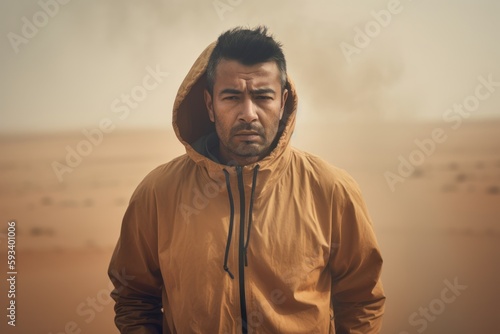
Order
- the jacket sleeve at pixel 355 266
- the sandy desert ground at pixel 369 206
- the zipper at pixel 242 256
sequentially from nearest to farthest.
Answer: the zipper at pixel 242 256 → the jacket sleeve at pixel 355 266 → the sandy desert ground at pixel 369 206

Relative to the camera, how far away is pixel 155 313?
1478mm

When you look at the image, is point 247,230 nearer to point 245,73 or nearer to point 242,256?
point 242,256

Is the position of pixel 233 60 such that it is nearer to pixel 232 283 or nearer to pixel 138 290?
pixel 232 283

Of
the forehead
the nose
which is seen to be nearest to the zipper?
the nose

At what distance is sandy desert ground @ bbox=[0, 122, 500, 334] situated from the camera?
2.20m

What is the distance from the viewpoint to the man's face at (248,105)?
1322mm

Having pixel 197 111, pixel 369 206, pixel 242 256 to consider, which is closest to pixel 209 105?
pixel 197 111

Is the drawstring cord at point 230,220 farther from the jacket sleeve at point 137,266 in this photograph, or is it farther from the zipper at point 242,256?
the jacket sleeve at point 137,266

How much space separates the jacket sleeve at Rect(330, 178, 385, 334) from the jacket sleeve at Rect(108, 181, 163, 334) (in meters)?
0.52

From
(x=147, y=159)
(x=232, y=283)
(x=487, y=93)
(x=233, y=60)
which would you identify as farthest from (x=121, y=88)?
(x=487, y=93)

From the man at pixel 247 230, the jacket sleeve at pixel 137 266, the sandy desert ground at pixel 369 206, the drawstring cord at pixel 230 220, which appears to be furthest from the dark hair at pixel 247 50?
the sandy desert ground at pixel 369 206

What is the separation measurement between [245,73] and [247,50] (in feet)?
0.22

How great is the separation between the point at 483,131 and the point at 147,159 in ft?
5.58

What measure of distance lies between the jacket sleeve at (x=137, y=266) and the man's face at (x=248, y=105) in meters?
0.30
